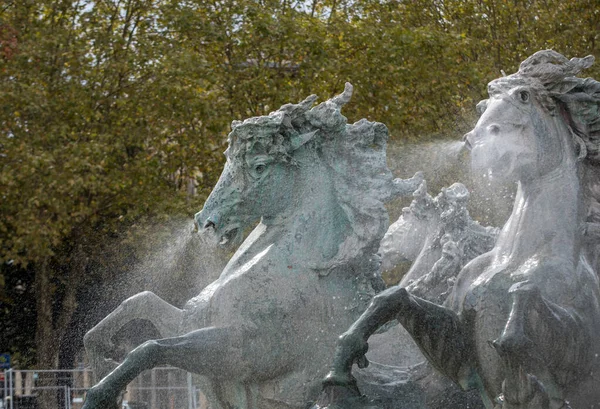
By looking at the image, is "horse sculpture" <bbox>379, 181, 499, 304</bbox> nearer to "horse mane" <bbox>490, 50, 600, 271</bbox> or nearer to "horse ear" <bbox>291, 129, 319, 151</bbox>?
"horse ear" <bbox>291, 129, 319, 151</bbox>

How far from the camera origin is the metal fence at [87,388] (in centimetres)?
1242

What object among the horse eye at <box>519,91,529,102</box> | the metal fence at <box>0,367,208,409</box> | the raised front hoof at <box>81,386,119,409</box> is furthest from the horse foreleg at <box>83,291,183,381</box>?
the horse eye at <box>519,91,529,102</box>

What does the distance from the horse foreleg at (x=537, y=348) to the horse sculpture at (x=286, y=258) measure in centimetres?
166

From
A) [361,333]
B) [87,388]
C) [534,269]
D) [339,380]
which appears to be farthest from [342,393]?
[87,388]

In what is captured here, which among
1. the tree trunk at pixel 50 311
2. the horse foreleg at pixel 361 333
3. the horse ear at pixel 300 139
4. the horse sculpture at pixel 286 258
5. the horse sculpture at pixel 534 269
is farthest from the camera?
the tree trunk at pixel 50 311

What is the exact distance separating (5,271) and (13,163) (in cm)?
294

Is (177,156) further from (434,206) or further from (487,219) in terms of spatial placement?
(434,206)

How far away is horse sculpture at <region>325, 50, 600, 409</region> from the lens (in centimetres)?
589

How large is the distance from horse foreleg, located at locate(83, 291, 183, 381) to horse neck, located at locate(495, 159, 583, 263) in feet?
6.52

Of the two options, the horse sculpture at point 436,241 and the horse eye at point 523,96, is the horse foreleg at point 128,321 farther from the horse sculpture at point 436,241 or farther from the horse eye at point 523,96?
the horse eye at point 523,96

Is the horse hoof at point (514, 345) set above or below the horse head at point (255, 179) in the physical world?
below

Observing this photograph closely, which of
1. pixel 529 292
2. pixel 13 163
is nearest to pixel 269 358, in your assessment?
pixel 529 292

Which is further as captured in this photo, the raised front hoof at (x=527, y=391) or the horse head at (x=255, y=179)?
the horse head at (x=255, y=179)

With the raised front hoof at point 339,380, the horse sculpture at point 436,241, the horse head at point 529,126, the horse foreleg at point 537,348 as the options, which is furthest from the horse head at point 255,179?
the horse foreleg at point 537,348
